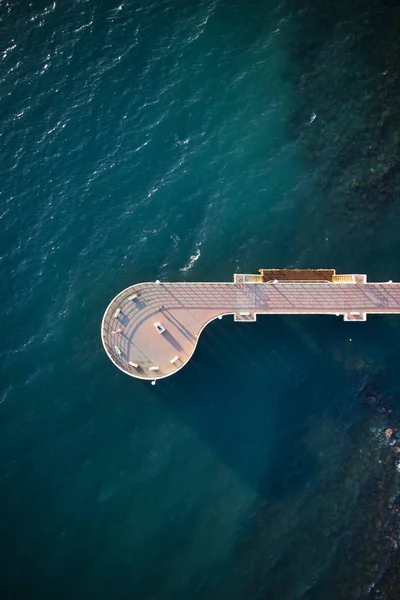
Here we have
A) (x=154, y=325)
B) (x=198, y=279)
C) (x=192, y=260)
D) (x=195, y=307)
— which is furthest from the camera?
(x=192, y=260)

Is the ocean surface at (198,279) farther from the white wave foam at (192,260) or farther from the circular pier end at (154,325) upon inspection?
the circular pier end at (154,325)

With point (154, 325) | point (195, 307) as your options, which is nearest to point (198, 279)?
point (195, 307)

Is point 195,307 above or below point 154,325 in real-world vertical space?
below

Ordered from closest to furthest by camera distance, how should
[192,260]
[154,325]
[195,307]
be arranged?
[154,325], [195,307], [192,260]

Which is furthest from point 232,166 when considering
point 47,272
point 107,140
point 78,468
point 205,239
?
point 78,468

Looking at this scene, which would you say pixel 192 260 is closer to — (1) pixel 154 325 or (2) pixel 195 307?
(2) pixel 195 307

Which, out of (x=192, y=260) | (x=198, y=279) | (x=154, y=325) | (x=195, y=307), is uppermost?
(x=192, y=260)

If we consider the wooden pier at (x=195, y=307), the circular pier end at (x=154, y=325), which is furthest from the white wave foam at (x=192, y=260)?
the circular pier end at (x=154, y=325)
